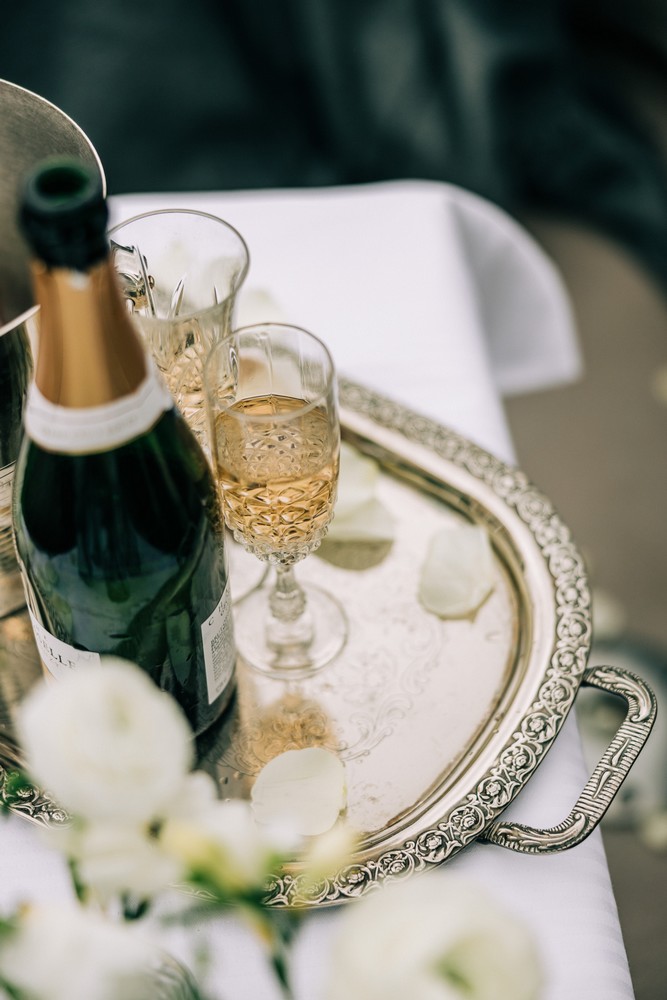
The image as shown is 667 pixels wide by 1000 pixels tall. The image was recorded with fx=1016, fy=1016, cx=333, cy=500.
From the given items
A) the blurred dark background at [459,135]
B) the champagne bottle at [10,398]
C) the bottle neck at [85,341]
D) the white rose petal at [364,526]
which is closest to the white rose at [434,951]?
the bottle neck at [85,341]

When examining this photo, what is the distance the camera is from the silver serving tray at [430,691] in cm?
60

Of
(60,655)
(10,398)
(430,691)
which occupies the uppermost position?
(10,398)

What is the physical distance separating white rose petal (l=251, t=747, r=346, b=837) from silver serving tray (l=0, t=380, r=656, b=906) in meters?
0.02

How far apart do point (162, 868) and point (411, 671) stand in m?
0.43

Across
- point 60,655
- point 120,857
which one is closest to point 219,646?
point 60,655

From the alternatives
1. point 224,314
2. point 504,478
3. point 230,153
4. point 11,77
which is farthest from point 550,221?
point 224,314

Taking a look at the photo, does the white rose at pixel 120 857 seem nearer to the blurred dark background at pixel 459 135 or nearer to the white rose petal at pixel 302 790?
the white rose petal at pixel 302 790

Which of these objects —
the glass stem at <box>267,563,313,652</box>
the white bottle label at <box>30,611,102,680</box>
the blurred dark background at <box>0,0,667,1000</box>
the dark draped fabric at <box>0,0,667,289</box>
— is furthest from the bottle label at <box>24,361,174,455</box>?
the dark draped fabric at <box>0,0,667,289</box>

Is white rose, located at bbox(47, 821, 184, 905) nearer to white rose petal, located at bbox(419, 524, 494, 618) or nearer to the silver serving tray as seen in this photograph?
the silver serving tray

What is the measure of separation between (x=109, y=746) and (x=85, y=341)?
24 cm

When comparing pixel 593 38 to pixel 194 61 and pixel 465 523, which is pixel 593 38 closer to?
pixel 194 61

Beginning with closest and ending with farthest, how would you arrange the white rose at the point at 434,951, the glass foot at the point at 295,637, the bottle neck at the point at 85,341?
the white rose at the point at 434,951 → the bottle neck at the point at 85,341 → the glass foot at the point at 295,637

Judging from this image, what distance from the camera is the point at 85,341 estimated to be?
1.51ft

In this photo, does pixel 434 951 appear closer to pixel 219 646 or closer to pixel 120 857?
pixel 120 857
